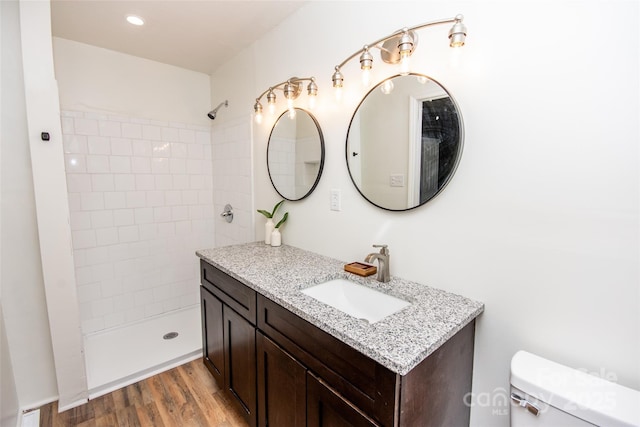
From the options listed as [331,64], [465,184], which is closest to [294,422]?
[465,184]

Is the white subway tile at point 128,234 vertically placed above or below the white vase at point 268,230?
below

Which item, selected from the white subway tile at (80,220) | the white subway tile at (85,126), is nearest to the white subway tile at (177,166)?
the white subway tile at (85,126)

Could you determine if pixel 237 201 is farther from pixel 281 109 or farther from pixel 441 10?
pixel 441 10

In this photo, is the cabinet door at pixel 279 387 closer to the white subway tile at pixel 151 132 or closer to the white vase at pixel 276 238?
the white vase at pixel 276 238

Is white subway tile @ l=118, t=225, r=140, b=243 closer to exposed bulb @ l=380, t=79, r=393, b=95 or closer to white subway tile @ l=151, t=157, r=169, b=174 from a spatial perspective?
white subway tile @ l=151, t=157, r=169, b=174

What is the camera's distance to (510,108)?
1031 mm

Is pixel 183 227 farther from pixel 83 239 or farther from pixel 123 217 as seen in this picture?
pixel 83 239

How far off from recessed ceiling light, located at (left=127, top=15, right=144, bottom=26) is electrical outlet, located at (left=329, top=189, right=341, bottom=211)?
1681 mm

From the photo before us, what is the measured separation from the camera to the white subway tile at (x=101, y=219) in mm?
2398

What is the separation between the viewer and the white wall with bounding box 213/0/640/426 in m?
0.85

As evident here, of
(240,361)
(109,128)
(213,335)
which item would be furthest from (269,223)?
(109,128)

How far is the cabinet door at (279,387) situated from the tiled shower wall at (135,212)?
184 cm

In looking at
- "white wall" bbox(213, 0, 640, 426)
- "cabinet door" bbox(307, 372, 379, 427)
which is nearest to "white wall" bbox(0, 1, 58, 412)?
"cabinet door" bbox(307, 372, 379, 427)

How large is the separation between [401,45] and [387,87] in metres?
0.26
